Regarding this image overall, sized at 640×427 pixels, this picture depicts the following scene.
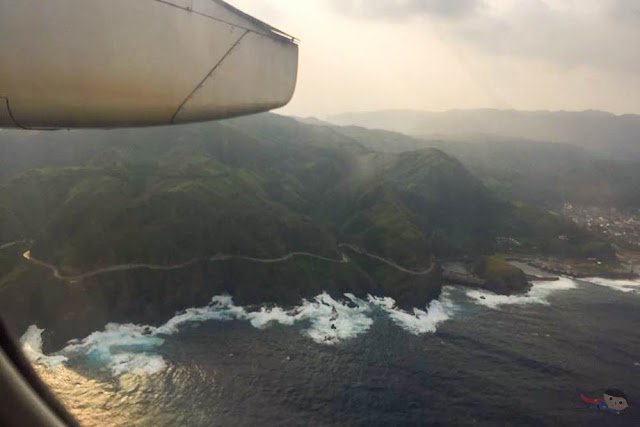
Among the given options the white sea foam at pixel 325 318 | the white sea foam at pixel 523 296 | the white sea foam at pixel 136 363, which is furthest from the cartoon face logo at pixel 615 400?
the white sea foam at pixel 136 363

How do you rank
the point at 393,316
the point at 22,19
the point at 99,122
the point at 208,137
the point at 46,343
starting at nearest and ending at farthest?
the point at 22,19 → the point at 99,122 → the point at 46,343 → the point at 393,316 → the point at 208,137

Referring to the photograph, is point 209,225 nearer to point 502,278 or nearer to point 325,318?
point 325,318

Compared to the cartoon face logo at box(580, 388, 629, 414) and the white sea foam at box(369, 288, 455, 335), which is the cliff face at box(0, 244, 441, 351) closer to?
the white sea foam at box(369, 288, 455, 335)

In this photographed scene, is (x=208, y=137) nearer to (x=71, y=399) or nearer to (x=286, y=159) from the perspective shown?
(x=286, y=159)

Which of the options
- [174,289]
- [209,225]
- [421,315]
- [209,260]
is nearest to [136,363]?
[174,289]

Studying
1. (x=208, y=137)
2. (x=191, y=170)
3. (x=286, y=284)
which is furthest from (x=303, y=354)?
(x=208, y=137)
